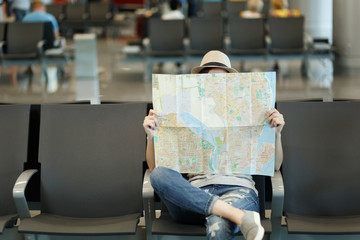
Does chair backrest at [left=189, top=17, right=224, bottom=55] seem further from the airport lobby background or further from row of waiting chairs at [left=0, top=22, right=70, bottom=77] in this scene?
row of waiting chairs at [left=0, top=22, right=70, bottom=77]

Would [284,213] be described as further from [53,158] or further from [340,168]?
[53,158]

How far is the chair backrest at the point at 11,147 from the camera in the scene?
3.19 metres

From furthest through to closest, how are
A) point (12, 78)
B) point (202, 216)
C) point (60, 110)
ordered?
point (12, 78) → point (60, 110) → point (202, 216)

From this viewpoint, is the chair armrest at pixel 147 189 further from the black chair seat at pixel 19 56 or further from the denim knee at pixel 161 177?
the black chair seat at pixel 19 56

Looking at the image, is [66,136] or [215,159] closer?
[215,159]

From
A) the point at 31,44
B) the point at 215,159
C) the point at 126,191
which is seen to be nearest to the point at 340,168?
the point at 215,159

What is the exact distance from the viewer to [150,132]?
2859 mm

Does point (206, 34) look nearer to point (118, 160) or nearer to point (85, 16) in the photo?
point (118, 160)

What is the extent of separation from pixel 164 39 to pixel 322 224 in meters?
6.15

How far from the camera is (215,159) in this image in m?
2.89

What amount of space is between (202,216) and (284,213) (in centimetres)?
47

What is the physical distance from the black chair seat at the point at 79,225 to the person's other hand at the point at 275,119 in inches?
31.1

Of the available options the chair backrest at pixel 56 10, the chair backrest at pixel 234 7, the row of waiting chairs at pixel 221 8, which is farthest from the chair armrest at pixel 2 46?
the chair backrest at pixel 234 7

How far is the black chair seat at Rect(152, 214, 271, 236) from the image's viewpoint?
8.87 feet
